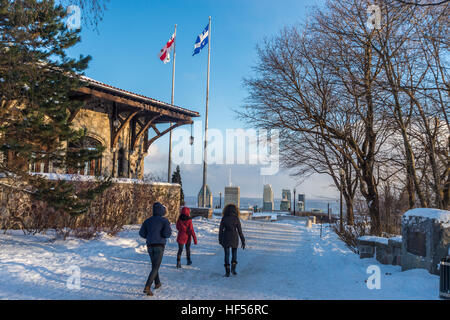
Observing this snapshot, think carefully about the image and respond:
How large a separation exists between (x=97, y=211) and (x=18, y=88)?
5.76 meters

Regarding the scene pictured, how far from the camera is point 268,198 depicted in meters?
47.0

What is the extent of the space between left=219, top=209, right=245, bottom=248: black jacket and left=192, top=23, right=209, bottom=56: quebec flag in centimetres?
1976

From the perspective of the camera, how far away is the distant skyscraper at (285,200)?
4819 centimetres

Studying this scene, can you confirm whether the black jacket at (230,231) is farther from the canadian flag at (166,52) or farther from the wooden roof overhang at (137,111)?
the canadian flag at (166,52)

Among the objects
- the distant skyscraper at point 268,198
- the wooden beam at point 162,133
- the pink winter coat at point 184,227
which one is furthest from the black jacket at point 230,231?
the distant skyscraper at point 268,198

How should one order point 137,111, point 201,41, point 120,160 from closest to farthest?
point 137,111 → point 120,160 → point 201,41

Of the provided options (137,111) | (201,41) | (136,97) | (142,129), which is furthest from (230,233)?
(201,41)

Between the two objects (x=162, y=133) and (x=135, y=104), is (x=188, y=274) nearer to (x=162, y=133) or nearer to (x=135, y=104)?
(x=135, y=104)

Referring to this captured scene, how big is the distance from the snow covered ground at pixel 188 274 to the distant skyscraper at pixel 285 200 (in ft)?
121

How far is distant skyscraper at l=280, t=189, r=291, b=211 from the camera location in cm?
4819

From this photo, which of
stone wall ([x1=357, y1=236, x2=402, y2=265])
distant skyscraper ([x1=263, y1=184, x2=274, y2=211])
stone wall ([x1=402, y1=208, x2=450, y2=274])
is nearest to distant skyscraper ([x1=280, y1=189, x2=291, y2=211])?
distant skyscraper ([x1=263, y1=184, x2=274, y2=211])

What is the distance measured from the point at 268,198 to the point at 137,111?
30279 mm

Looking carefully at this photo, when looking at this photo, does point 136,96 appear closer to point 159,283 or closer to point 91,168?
point 91,168
